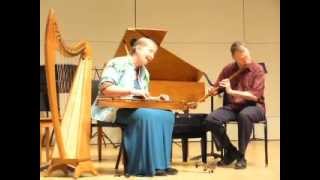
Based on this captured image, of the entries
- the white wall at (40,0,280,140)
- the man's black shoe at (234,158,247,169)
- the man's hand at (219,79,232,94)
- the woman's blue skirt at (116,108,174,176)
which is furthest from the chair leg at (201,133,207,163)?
the white wall at (40,0,280,140)

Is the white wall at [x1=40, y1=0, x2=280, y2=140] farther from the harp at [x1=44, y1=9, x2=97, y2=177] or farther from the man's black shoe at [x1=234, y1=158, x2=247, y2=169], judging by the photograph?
the harp at [x1=44, y1=9, x2=97, y2=177]

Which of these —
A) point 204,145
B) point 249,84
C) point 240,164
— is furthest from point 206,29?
point 240,164

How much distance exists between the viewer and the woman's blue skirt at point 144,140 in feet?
11.0

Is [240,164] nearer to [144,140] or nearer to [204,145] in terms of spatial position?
[204,145]

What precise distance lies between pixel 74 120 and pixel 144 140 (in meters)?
0.51

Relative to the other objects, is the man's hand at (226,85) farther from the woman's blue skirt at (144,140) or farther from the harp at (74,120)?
the harp at (74,120)

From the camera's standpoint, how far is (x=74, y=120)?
11.1ft

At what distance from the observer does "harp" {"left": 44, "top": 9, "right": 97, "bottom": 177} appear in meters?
3.18

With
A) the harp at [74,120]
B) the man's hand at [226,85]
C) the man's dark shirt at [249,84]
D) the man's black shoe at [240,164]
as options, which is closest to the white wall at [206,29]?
the man's dark shirt at [249,84]

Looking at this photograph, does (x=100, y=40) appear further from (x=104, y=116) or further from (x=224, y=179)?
(x=224, y=179)

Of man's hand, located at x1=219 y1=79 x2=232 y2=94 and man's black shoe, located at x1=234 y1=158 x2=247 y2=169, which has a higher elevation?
man's hand, located at x1=219 y1=79 x2=232 y2=94

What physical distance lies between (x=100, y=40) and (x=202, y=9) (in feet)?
5.08

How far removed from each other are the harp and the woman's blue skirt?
0.92 feet

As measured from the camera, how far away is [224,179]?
332cm
